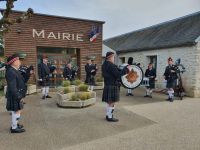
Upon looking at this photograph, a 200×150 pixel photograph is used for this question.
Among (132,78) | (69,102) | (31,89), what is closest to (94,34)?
(31,89)

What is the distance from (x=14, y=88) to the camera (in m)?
6.07

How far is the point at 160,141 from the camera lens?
5789 mm

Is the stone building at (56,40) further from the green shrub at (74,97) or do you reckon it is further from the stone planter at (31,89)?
the green shrub at (74,97)

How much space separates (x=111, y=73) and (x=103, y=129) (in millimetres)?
1538

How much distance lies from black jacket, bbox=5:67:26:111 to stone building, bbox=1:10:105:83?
28.1 feet

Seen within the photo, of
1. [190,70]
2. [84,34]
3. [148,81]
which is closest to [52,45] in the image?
[84,34]

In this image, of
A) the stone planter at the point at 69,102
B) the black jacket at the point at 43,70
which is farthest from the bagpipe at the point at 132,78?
the black jacket at the point at 43,70

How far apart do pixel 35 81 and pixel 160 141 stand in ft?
33.9

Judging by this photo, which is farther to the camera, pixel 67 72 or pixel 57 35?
pixel 57 35

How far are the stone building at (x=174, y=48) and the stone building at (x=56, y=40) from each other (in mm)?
3006

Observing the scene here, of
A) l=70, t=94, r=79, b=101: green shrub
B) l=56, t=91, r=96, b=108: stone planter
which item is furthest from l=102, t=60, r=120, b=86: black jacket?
l=70, t=94, r=79, b=101: green shrub

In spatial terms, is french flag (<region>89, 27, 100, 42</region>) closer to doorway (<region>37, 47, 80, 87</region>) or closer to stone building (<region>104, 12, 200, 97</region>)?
doorway (<region>37, 47, 80, 87</region>)

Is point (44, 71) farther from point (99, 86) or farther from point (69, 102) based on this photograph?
point (99, 86)

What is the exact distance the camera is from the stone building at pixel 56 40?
14.4 meters
